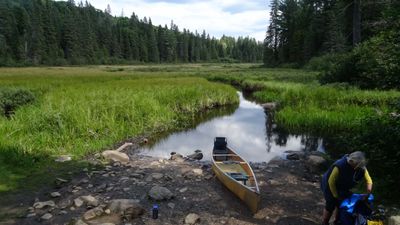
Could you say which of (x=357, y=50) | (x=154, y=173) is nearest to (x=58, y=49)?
(x=357, y=50)

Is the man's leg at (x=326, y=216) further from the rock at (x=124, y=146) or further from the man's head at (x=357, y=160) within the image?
the rock at (x=124, y=146)

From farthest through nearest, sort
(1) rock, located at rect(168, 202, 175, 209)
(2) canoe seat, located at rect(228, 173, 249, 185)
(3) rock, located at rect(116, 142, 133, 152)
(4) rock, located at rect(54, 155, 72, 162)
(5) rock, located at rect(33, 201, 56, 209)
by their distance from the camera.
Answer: (3) rock, located at rect(116, 142, 133, 152)
(4) rock, located at rect(54, 155, 72, 162)
(2) canoe seat, located at rect(228, 173, 249, 185)
(1) rock, located at rect(168, 202, 175, 209)
(5) rock, located at rect(33, 201, 56, 209)

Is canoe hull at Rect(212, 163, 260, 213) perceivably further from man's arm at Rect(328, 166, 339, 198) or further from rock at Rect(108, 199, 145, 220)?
rock at Rect(108, 199, 145, 220)

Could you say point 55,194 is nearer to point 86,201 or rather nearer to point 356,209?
point 86,201

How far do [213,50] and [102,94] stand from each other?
5260 inches

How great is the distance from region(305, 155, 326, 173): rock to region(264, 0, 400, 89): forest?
3.19 meters

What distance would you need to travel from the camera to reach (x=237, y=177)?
30.3ft

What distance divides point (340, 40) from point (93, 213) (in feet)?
163

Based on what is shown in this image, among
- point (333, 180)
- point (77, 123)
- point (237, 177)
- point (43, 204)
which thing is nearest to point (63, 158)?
point (77, 123)

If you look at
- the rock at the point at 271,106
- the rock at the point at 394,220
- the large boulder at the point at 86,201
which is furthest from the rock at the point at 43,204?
the rock at the point at 271,106

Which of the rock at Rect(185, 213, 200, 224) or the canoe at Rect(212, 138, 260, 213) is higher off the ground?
the canoe at Rect(212, 138, 260, 213)

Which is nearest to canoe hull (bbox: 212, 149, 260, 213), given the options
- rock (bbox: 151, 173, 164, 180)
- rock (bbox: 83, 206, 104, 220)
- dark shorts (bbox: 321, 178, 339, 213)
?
dark shorts (bbox: 321, 178, 339, 213)

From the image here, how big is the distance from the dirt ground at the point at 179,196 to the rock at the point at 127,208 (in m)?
0.09

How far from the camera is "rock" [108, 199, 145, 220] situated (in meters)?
7.45
